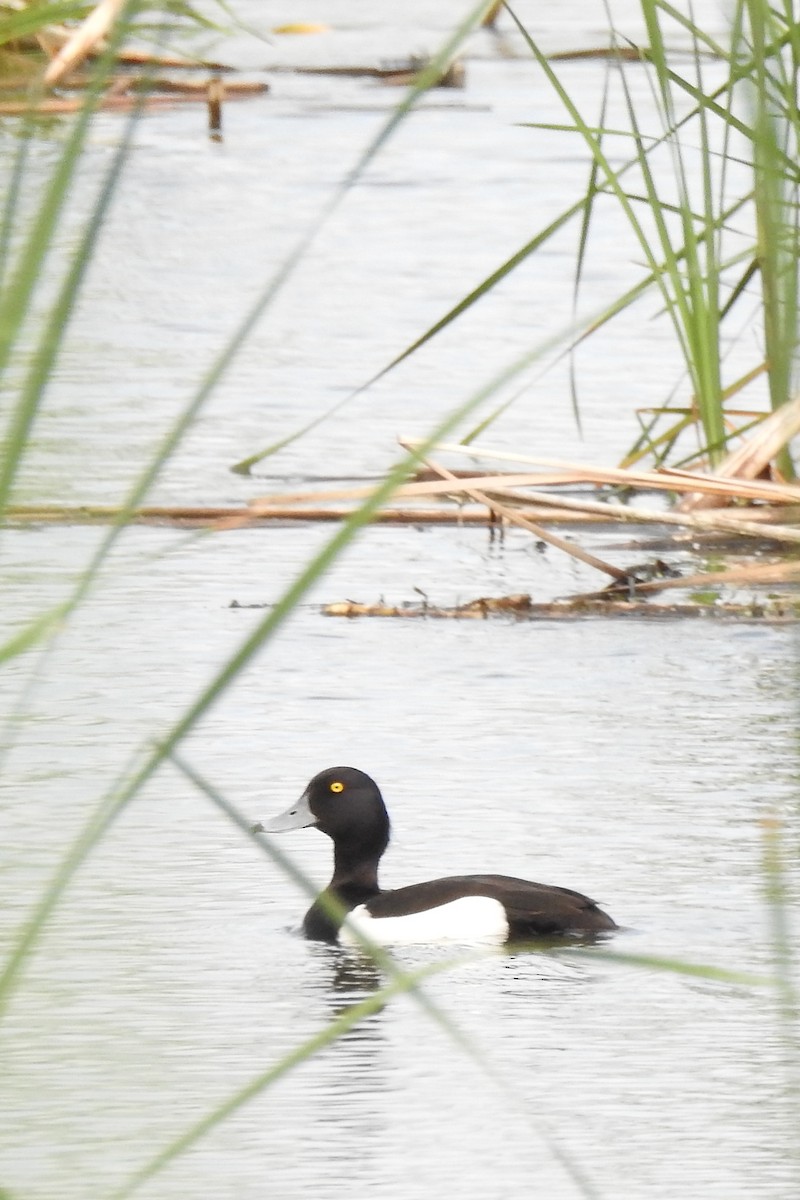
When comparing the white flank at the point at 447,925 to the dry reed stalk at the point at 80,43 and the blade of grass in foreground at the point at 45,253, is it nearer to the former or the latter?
the blade of grass in foreground at the point at 45,253

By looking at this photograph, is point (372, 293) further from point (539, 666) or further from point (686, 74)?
point (686, 74)

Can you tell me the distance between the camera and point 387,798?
5.10 meters

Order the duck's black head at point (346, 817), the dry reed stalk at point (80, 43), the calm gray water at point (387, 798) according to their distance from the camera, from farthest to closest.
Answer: the dry reed stalk at point (80, 43)
the duck's black head at point (346, 817)
the calm gray water at point (387, 798)

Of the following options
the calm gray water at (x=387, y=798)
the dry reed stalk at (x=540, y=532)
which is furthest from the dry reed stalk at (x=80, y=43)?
the dry reed stalk at (x=540, y=532)

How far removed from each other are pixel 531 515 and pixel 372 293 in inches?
145

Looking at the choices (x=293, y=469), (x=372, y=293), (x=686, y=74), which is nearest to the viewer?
→ (x=293, y=469)

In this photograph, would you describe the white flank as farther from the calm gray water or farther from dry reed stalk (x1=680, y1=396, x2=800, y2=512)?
dry reed stalk (x1=680, y1=396, x2=800, y2=512)

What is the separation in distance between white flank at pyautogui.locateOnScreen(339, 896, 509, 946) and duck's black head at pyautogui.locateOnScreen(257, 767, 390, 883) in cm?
16

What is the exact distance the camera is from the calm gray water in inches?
129

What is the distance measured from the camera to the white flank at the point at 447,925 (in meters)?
4.32

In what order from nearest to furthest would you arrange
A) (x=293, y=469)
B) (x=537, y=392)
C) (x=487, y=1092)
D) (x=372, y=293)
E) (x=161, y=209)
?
(x=487, y=1092) → (x=293, y=469) → (x=537, y=392) → (x=372, y=293) → (x=161, y=209)

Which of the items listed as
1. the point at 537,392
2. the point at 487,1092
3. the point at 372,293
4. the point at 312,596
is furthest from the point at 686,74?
the point at 487,1092

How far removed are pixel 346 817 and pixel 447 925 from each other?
1.02ft

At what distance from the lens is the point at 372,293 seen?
10.2 metres
